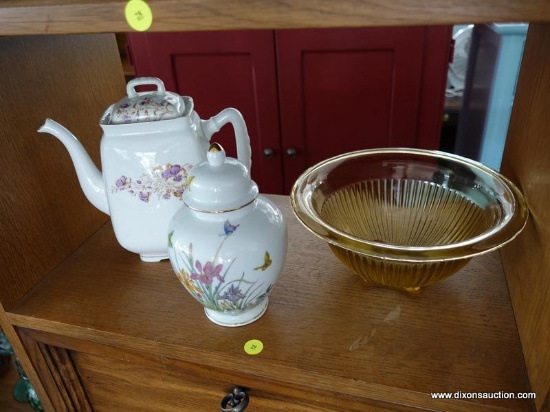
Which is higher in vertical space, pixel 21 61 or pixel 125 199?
pixel 21 61

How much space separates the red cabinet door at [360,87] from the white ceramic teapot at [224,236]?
2.85 feet

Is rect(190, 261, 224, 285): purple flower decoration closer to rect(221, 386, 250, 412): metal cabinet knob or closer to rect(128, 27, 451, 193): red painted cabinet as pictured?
rect(221, 386, 250, 412): metal cabinet knob

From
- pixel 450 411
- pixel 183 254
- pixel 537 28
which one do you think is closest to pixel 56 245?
pixel 183 254

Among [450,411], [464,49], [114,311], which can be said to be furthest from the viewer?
[464,49]

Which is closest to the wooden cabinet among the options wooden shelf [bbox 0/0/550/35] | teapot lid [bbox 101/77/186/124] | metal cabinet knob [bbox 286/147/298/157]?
wooden shelf [bbox 0/0/550/35]

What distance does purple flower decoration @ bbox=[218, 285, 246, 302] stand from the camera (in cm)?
50

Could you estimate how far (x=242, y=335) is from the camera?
544 millimetres

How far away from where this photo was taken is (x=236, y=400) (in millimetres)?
571

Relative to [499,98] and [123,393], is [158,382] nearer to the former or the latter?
[123,393]

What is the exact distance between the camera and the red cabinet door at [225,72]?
132 cm

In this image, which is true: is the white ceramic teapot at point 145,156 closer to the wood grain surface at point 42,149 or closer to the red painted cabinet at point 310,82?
the wood grain surface at point 42,149

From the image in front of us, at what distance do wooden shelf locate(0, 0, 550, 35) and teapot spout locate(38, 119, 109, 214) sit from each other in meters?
0.16

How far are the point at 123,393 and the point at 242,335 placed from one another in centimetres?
24

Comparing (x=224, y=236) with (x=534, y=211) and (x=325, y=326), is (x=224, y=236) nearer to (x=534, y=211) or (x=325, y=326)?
(x=325, y=326)
